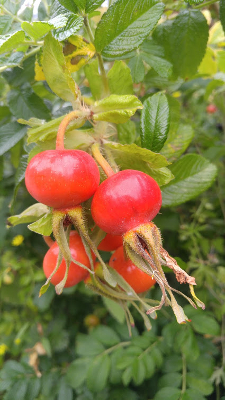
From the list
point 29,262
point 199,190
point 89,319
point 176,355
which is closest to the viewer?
point 199,190

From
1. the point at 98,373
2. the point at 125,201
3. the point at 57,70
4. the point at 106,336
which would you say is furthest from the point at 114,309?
the point at 57,70

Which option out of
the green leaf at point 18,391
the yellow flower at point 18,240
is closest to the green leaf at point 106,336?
the green leaf at point 18,391

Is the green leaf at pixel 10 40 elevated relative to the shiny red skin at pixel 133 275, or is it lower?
elevated

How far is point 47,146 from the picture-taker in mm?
761

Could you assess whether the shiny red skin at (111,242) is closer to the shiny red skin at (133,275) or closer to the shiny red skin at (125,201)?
the shiny red skin at (133,275)

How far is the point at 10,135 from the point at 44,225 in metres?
0.44

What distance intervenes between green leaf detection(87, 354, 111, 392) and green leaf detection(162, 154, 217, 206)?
0.80 m

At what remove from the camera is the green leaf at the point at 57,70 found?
68 centimetres

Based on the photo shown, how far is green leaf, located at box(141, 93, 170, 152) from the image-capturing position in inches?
29.5

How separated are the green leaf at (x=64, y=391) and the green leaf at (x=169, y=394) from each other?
0.54 metres

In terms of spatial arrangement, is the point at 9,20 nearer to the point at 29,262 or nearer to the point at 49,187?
the point at 49,187

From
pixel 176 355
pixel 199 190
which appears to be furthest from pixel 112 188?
pixel 176 355

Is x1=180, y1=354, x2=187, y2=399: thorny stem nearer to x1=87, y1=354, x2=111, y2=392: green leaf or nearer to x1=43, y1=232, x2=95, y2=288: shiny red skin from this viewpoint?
x1=87, y1=354, x2=111, y2=392: green leaf

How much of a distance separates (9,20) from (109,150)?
0.43m
